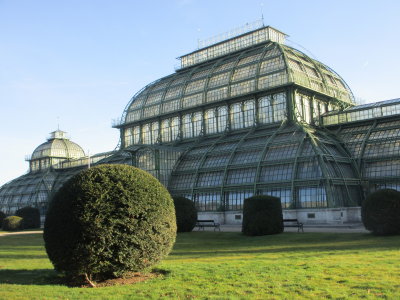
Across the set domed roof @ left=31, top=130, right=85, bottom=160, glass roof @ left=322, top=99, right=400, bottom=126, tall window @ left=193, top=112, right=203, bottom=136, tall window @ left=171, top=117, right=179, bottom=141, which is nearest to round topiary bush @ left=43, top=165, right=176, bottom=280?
glass roof @ left=322, top=99, right=400, bottom=126

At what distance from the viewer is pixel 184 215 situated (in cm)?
4012

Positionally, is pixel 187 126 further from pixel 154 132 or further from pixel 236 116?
pixel 236 116

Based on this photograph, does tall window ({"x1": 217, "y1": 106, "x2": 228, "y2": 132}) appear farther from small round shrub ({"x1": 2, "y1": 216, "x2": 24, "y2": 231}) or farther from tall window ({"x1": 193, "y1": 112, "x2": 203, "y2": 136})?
small round shrub ({"x1": 2, "y1": 216, "x2": 24, "y2": 231})

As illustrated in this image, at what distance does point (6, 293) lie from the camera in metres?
14.1

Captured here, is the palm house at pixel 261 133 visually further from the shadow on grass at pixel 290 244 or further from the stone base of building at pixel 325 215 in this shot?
the shadow on grass at pixel 290 244

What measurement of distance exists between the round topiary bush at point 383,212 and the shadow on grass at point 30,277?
859 inches

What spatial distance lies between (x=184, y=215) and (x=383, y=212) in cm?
1824

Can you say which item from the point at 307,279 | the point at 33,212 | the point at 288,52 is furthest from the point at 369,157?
the point at 33,212

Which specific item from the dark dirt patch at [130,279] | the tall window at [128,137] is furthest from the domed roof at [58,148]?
the dark dirt patch at [130,279]

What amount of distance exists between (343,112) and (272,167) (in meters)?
15.0

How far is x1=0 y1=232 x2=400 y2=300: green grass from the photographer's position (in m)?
13.0

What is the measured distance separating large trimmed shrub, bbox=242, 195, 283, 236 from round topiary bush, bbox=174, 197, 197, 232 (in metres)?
7.09

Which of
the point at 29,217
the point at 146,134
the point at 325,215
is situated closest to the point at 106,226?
the point at 325,215

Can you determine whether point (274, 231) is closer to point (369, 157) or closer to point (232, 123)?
point (369, 157)
